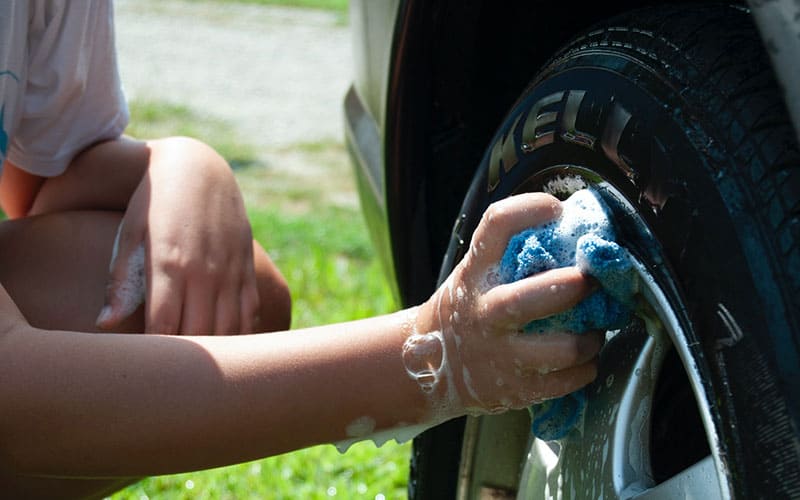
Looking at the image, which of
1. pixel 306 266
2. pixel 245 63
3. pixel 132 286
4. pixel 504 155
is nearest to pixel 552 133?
pixel 504 155

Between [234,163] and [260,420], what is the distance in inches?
143

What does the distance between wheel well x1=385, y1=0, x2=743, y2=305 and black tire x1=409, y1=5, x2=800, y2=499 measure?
13.3 inches

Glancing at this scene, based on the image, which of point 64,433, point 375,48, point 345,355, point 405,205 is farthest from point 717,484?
point 375,48

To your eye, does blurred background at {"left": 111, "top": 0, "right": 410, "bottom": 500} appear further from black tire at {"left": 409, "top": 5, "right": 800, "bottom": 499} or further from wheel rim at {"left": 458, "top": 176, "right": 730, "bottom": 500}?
black tire at {"left": 409, "top": 5, "right": 800, "bottom": 499}

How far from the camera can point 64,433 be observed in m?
1.24

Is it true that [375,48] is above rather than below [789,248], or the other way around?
below

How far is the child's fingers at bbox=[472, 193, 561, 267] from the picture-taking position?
1.16 meters

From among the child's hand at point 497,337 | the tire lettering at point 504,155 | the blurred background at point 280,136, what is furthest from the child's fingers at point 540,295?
the blurred background at point 280,136

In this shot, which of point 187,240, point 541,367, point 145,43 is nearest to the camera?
point 541,367

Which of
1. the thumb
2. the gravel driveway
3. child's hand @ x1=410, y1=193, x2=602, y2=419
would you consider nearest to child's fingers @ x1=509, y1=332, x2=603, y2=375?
child's hand @ x1=410, y1=193, x2=602, y2=419

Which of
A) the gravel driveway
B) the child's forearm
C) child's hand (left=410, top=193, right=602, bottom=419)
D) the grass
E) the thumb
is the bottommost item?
the gravel driveway

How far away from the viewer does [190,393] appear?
122 cm

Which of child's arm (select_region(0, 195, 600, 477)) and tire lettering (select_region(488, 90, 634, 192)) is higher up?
tire lettering (select_region(488, 90, 634, 192))

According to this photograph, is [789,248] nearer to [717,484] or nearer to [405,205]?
[717,484]
